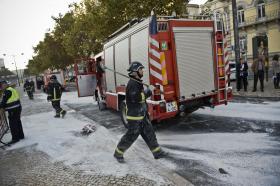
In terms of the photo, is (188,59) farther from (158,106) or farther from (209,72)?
(158,106)

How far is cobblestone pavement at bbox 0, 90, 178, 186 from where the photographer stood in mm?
4215

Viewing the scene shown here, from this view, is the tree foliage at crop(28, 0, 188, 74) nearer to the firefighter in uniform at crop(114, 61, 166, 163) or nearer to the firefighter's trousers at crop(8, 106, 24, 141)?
the firefighter's trousers at crop(8, 106, 24, 141)

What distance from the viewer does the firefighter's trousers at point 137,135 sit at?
4.93m

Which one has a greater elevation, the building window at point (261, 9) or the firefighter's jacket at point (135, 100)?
the building window at point (261, 9)

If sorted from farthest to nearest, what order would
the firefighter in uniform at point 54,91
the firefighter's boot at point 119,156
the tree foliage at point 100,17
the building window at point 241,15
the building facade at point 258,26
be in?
the building window at point 241,15
the building facade at point 258,26
the tree foliage at point 100,17
the firefighter in uniform at point 54,91
the firefighter's boot at point 119,156

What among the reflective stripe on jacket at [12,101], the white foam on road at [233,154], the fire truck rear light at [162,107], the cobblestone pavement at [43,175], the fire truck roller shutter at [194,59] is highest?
the fire truck roller shutter at [194,59]

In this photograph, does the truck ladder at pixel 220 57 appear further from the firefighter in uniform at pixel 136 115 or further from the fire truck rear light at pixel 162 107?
the firefighter in uniform at pixel 136 115

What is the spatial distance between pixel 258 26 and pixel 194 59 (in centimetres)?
2897

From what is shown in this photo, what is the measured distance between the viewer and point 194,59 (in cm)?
675

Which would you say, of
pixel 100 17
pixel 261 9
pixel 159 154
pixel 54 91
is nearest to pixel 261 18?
pixel 261 9

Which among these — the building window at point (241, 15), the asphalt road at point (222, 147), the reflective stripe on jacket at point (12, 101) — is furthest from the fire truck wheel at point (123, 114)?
the building window at point (241, 15)

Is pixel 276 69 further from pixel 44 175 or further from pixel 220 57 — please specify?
pixel 44 175

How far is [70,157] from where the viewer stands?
18.3ft

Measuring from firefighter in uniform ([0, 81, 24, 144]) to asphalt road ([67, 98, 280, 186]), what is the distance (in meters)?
2.61
